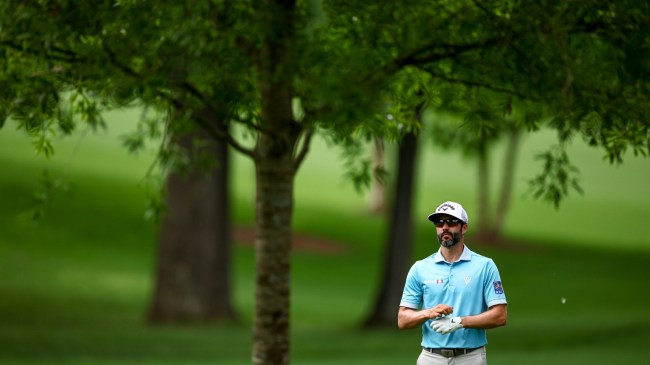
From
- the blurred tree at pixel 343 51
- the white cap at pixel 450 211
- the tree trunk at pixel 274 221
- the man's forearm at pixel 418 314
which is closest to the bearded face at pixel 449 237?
the white cap at pixel 450 211

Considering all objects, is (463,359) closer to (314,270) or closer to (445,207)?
(445,207)

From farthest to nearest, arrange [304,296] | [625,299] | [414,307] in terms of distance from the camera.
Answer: [625,299]
[304,296]
[414,307]

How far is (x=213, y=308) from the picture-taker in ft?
89.8

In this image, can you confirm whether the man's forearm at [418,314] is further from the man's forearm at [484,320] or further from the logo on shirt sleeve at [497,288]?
the logo on shirt sleeve at [497,288]

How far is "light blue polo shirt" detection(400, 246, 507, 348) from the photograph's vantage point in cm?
744

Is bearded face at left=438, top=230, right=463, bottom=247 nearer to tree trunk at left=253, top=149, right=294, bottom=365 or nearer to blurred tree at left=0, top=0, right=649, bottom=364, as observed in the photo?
blurred tree at left=0, top=0, right=649, bottom=364

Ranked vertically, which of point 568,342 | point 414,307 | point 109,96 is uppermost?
point 109,96

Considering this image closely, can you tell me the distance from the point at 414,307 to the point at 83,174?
43.9 meters

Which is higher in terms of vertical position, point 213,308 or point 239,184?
point 239,184

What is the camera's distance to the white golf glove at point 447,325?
24.0ft

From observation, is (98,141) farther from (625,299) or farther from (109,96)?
(109,96)

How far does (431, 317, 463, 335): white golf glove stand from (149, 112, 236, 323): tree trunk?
64.6 ft

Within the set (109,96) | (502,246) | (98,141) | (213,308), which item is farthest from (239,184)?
(109,96)

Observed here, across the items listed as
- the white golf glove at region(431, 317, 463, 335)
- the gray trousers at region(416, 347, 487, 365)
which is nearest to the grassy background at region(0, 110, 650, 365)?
the gray trousers at region(416, 347, 487, 365)
